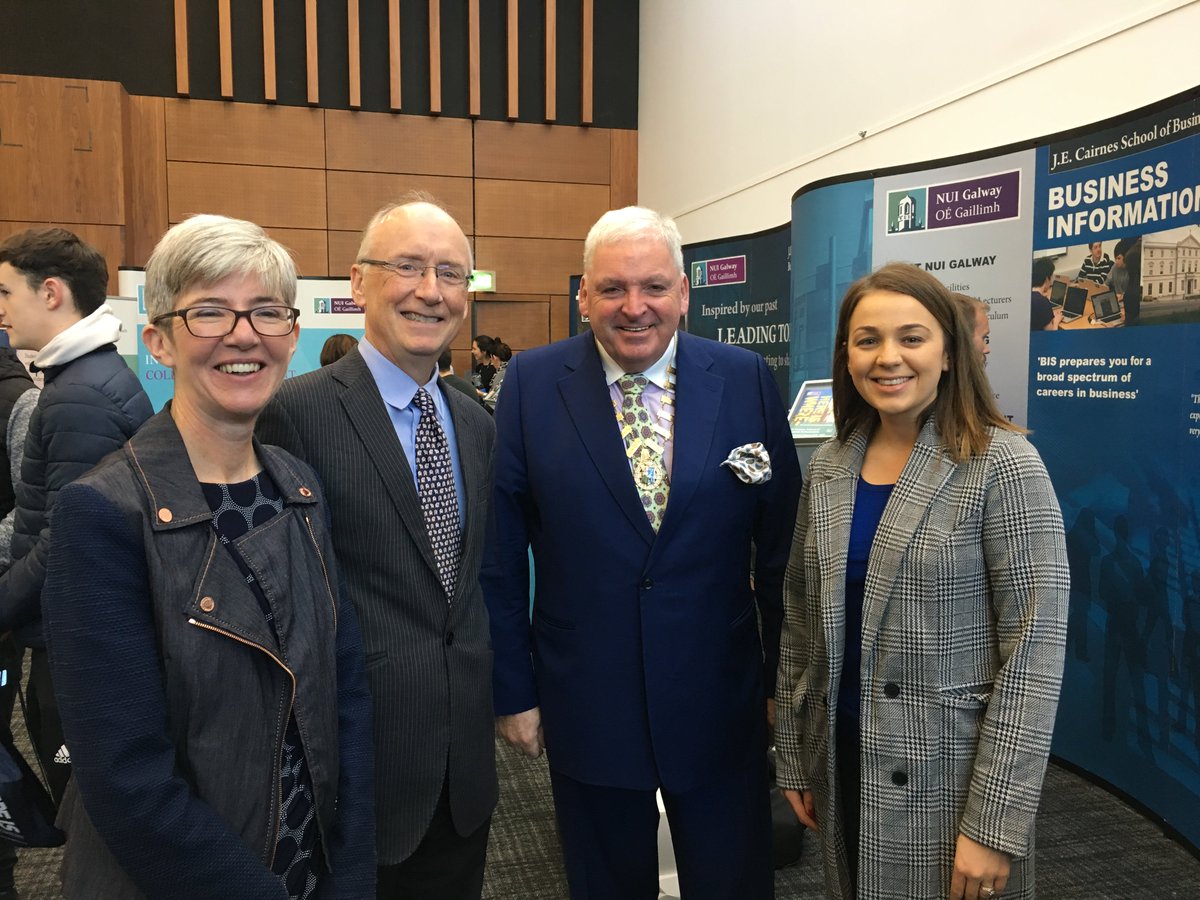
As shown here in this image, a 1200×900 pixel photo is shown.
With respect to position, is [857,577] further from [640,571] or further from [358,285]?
[358,285]

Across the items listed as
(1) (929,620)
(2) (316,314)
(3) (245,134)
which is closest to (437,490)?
(1) (929,620)

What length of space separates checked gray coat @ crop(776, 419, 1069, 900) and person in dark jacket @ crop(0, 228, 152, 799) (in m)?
1.70

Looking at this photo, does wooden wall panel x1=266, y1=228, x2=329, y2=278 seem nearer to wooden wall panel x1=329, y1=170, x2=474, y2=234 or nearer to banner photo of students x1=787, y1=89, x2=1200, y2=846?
wooden wall panel x1=329, y1=170, x2=474, y2=234

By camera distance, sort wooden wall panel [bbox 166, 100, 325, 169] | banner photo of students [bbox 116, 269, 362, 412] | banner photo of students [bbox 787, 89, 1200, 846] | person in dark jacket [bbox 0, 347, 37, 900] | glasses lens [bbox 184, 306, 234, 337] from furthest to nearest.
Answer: wooden wall panel [bbox 166, 100, 325, 169] < banner photo of students [bbox 116, 269, 362, 412] < banner photo of students [bbox 787, 89, 1200, 846] < person in dark jacket [bbox 0, 347, 37, 900] < glasses lens [bbox 184, 306, 234, 337]

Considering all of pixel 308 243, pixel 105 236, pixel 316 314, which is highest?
pixel 308 243

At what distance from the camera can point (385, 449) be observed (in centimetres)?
155

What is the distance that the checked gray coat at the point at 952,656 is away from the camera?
55.2 inches

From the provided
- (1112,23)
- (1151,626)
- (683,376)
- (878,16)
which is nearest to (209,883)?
(683,376)

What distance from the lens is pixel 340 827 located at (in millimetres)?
1270

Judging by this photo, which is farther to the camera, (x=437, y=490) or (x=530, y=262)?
(x=530, y=262)

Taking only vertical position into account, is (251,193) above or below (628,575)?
above

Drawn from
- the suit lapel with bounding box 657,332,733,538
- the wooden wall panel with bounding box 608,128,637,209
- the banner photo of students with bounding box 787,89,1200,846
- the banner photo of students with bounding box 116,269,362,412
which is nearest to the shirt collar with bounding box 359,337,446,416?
the suit lapel with bounding box 657,332,733,538

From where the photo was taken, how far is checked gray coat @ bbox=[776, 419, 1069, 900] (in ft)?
4.60

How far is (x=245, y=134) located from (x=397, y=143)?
1.51 meters
